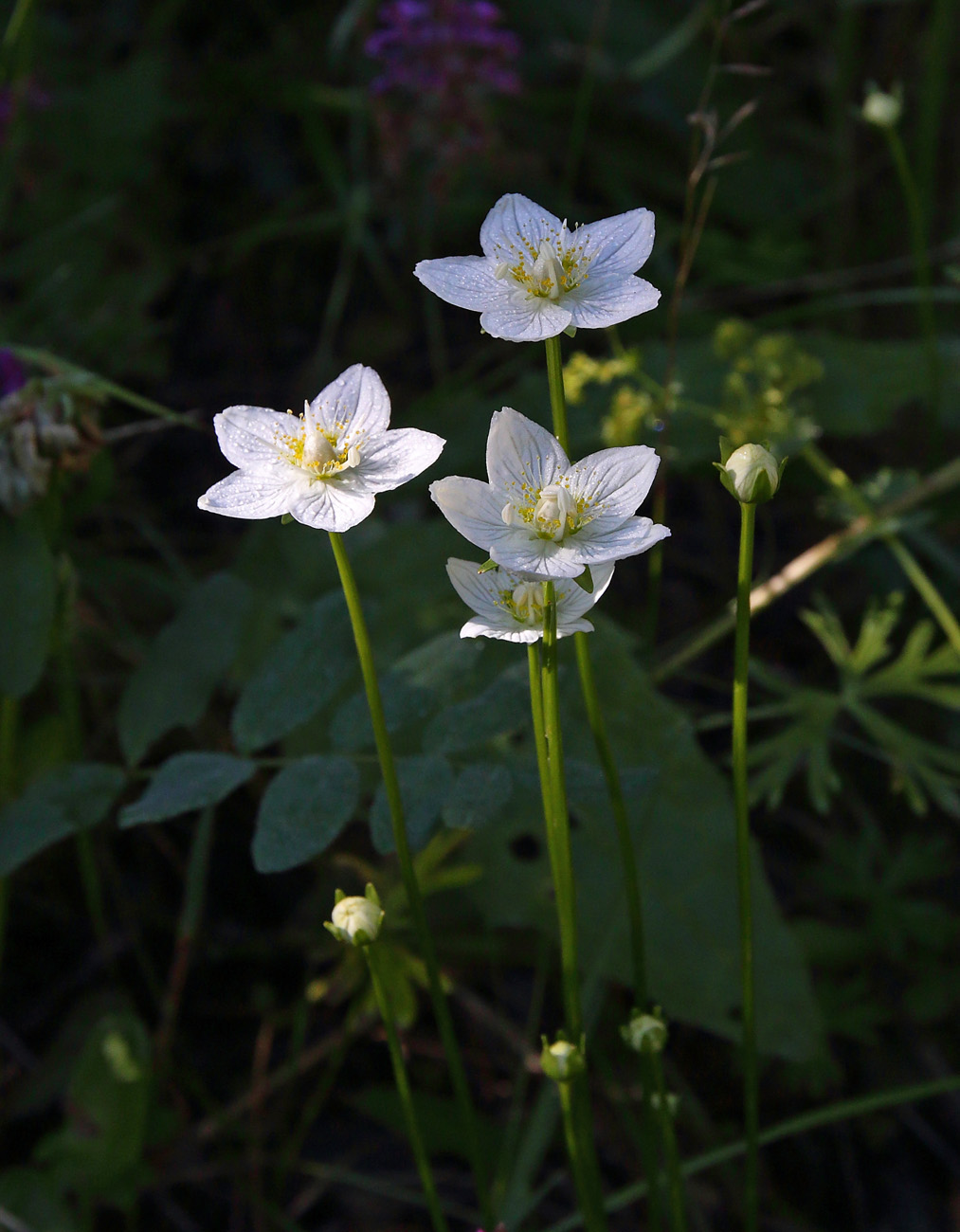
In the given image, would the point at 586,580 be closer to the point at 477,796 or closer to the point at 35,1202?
the point at 477,796

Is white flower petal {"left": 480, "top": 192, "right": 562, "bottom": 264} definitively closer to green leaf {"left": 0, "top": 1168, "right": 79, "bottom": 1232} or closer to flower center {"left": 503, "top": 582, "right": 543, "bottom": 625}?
flower center {"left": 503, "top": 582, "right": 543, "bottom": 625}

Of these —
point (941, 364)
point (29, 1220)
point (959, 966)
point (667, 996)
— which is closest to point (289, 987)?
point (29, 1220)

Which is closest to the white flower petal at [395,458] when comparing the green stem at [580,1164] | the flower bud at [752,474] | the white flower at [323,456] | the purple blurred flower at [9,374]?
the white flower at [323,456]

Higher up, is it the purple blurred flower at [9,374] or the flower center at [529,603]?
the purple blurred flower at [9,374]

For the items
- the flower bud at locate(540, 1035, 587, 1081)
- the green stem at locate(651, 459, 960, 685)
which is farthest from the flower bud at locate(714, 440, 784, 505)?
the green stem at locate(651, 459, 960, 685)

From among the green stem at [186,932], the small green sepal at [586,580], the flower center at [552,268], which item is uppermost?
the flower center at [552,268]

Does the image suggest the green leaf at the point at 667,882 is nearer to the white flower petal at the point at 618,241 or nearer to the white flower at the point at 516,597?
the white flower at the point at 516,597

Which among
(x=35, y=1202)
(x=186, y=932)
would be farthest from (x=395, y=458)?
(x=35, y=1202)
